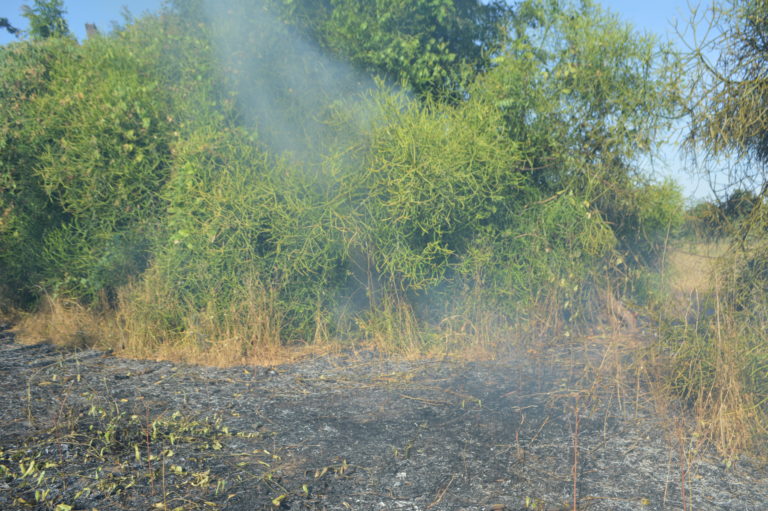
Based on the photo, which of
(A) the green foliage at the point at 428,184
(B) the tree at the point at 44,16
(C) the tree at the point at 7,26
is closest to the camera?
(A) the green foliage at the point at 428,184

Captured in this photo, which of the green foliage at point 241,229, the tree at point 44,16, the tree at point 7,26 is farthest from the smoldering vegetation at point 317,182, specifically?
the tree at point 7,26

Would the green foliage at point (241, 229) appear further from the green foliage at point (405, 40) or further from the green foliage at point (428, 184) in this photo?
the green foliage at point (405, 40)

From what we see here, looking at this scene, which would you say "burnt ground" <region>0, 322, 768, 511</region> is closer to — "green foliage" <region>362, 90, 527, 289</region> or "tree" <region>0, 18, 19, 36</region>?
"green foliage" <region>362, 90, 527, 289</region>

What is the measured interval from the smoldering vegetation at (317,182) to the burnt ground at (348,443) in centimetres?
94

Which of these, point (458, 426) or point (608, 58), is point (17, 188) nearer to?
point (458, 426)

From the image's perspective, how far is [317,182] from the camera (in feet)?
20.3

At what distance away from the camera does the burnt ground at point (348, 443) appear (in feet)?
10.9

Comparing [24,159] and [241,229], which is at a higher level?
[24,159]

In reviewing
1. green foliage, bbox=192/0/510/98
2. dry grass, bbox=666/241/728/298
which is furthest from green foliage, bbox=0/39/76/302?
dry grass, bbox=666/241/728/298

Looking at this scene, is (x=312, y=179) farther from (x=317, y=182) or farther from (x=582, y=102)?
(x=582, y=102)

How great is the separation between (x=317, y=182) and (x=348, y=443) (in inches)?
119

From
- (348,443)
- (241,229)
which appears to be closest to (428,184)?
(241,229)

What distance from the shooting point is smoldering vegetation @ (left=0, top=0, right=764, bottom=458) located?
20.3 feet

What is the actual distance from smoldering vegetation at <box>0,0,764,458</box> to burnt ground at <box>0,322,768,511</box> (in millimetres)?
939
